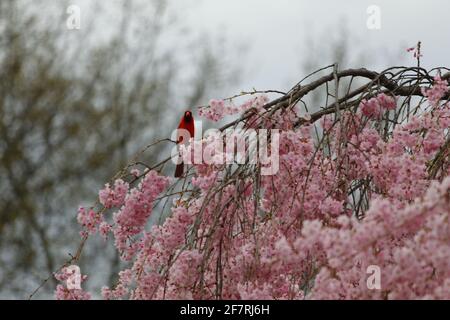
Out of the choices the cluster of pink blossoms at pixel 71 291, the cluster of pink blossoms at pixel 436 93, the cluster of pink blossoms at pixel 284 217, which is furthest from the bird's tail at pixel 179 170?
the cluster of pink blossoms at pixel 436 93

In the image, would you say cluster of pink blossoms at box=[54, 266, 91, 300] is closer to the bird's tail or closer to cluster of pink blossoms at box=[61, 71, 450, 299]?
cluster of pink blossoms at box=[61, 71, 450, 299]

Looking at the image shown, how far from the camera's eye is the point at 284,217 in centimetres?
201

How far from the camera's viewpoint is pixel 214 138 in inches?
83.6

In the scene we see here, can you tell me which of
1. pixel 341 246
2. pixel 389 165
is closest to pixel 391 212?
pixel 341 246

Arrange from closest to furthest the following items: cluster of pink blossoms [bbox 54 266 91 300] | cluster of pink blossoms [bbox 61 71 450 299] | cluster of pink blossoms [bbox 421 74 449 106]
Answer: cluster of pink blossoms [bbox 61 71 450 299] → cluster of pink blossoms [bbox 54 266 91 300] → cluster of pink blossoms [bbox 421 74 449 106]

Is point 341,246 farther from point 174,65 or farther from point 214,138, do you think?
point 174,65

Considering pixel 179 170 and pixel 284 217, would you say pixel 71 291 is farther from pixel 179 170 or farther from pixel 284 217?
pixel 284 217

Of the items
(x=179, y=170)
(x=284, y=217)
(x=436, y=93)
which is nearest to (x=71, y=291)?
(x=179, y=170)

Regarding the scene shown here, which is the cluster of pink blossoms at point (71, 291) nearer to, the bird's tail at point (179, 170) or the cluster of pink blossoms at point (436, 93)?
the bird's tail at point (179, 170)

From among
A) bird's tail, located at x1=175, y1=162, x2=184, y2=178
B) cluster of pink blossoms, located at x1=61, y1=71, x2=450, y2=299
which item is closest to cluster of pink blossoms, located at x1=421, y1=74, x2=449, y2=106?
cluster of pink blossoms, located at x1=61, y1=71, x2=450, y2=299

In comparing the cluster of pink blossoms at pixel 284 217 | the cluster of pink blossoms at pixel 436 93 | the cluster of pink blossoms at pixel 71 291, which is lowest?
the cluster of pink blossoms at pixel 71 291

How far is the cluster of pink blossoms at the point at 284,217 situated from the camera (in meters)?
1.60

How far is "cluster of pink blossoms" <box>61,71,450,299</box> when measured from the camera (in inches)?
63.1

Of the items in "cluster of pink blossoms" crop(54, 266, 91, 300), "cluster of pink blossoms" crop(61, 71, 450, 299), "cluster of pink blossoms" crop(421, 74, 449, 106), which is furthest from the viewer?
"cluster of pink blossoms" crop(421, 74, 449, 106)
